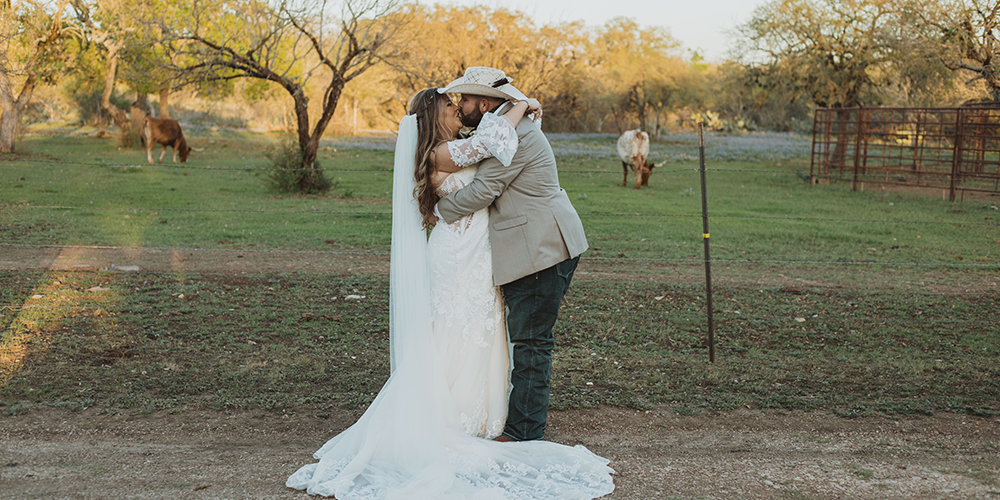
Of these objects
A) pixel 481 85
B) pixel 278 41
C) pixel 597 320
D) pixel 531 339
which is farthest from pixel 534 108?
pixel 278 41

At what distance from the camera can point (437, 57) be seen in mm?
29641

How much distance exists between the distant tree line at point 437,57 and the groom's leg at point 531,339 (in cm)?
1132

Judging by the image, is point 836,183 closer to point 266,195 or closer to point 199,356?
point 266,195

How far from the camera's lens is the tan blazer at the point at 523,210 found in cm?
345

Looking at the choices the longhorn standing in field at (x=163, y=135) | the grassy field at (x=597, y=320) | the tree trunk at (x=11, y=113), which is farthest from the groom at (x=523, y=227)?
the tree trunk at (x=11, y=113)

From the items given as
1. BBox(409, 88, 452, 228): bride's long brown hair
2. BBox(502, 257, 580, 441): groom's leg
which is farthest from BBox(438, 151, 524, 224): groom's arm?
BBox(502, 257, 580, 441): groom's leg

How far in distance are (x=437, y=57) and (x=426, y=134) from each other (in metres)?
27.2

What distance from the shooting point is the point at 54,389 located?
443 centimetres

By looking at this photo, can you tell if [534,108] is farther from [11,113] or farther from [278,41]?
[11,113]

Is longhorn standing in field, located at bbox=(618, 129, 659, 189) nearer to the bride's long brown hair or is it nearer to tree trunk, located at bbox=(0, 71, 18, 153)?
the bride's long brown hair

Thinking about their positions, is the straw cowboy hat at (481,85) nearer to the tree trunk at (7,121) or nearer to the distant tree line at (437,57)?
the distant tree line at (437,57)

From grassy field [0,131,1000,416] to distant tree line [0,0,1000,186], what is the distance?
430 centimetres

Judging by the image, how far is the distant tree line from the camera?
49.9ft

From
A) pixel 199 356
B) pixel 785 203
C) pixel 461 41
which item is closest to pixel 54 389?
pixel 199 356
